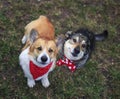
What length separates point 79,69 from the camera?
197 inches

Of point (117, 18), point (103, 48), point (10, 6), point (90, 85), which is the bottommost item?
point (90, 85)

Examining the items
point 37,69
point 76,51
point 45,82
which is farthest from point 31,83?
point 76,51

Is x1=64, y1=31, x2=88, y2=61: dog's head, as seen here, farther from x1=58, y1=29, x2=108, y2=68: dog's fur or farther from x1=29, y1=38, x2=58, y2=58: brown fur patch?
Answer: x1=29, y1=38, x2=58, y2=58: brown fur patch

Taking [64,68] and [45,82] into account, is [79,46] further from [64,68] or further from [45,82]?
[45,82]

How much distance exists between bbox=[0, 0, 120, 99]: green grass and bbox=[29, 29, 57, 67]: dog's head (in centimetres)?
73

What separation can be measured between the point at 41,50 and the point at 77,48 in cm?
92

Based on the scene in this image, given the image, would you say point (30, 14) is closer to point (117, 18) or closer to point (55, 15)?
point (55, 15)

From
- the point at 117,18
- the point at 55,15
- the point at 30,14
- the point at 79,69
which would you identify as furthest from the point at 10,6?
the point at 117,18

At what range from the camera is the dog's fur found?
4.71 metres

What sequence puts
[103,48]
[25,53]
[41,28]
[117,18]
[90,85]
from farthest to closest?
[117,18] < [103,48] < [90,85] < [41,28] < [25,53]

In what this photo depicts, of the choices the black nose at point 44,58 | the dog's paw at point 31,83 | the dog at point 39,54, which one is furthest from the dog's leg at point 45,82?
the black nose at point 44,58

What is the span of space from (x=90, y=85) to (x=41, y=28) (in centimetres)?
123

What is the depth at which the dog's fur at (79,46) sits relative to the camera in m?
4.71

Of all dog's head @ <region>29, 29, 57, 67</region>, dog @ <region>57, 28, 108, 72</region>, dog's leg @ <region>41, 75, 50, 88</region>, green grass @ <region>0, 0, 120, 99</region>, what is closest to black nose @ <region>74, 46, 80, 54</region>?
dog @ <region>57, 28, 108, 72</region>
